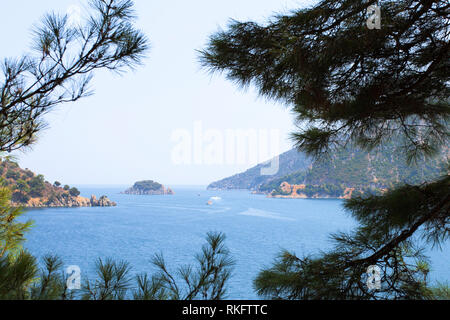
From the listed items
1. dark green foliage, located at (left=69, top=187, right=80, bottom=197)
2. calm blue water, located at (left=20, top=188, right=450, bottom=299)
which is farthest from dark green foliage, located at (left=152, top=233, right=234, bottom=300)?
dark green foliage, located at (left=69, top=187, right=80, bottom=197)

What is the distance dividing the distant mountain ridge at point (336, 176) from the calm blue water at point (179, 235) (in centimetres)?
270

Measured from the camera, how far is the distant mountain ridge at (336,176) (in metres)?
8.86

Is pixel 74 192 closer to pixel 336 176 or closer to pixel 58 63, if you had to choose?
pixel 336 176

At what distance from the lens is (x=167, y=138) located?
55.3 m

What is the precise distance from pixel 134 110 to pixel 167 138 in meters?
7.45

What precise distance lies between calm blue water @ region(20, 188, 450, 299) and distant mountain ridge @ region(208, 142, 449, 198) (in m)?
2.70

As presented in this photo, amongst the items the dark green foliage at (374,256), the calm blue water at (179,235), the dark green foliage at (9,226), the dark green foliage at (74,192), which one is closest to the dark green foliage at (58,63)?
the dark green foliage at (9,226)

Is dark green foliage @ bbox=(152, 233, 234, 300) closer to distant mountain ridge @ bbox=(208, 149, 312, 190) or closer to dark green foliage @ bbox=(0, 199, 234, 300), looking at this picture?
dark green foliage @ bbox=(0, 199, 234, 300)

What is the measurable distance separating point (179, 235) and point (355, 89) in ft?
74.3

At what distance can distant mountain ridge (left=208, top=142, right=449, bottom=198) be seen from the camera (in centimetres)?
886

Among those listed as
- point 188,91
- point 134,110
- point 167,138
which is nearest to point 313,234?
point 188,91

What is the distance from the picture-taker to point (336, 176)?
17.3 meters

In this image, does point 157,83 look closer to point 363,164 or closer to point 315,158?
point 363,164

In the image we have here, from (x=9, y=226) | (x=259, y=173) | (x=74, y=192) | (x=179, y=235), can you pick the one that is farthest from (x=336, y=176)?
(x=74, y=192)
